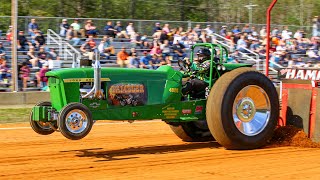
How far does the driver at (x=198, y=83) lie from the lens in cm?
912

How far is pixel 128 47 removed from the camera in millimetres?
20828

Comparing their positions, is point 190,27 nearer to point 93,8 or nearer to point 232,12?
point 93,8

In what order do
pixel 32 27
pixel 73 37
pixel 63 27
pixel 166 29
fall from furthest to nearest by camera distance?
pixel 166 29 < pixel 63 27 < pixel 73 37 < pixel 32 27

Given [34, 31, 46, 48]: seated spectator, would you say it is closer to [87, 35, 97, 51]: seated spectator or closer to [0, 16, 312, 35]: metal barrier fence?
[0, 16, 312, 35]: metal barrier fence

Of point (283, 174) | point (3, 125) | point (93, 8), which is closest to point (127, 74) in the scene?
point (283, 174)

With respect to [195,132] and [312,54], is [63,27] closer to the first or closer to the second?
[312,54]

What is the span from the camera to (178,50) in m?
21.1

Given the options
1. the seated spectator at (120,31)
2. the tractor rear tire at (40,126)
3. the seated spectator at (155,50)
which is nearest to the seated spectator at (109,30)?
the seated spectator at (120,31)

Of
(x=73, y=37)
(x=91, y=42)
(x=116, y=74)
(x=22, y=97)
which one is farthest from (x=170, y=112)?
(x=73, y=37)

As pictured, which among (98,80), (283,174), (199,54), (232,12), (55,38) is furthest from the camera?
(232,12)

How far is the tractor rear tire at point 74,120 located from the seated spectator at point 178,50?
1316cm

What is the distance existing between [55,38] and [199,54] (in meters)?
11.3

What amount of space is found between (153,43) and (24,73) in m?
4.85

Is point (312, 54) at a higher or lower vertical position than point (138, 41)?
lower
